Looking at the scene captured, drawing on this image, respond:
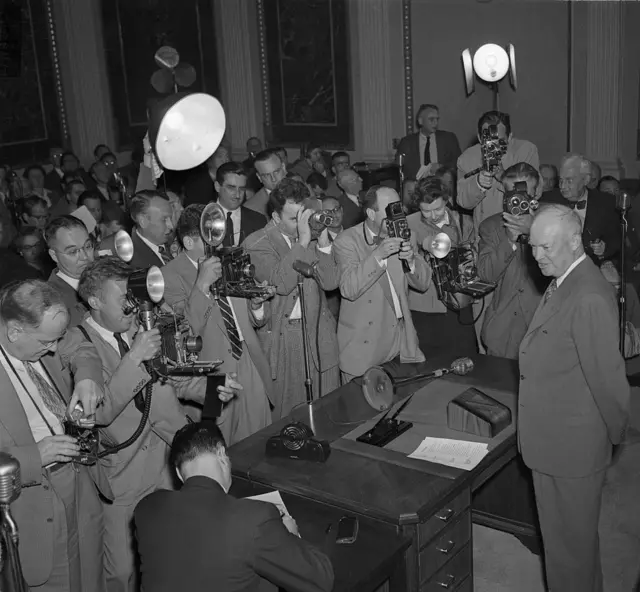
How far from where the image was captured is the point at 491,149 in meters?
5.73

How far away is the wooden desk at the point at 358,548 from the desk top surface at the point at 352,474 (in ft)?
0.16

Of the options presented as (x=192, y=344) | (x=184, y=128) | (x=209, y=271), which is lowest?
(x=192, y=344)

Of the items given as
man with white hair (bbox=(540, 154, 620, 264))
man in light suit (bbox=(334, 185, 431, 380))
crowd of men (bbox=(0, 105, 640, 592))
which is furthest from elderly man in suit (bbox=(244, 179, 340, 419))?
man with white hair (bbox=(540, 154, 620, 264))

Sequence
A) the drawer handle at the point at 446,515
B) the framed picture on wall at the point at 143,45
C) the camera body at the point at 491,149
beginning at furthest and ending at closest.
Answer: the framed picture on wall at the point at 143,45, the camera body at the point at 491,149, the drawer handle at the point at 446,515

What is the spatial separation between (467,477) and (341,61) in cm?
912

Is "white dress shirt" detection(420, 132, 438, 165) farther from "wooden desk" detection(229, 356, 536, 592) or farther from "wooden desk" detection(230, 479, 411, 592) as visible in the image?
"wooden desk" detection(230, 479, 411, 592)

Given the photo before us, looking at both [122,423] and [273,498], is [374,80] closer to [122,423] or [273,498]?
[122,423]

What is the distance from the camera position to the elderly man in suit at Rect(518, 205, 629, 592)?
333cm

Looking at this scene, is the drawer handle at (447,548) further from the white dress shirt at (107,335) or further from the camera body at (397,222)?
the camera body at (397,222)

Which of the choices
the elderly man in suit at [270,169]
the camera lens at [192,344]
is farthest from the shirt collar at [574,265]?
the elderly man in suit at [270,169]

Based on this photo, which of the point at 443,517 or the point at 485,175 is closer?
the point at 443,517

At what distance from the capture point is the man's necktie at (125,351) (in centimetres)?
356

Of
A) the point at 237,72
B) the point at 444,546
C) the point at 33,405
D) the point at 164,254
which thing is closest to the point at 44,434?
the point at 33,405

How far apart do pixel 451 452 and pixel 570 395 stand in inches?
22.2
